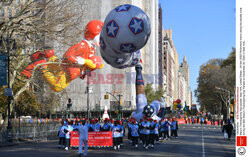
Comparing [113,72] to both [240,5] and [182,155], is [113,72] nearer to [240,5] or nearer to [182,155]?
[182,155]

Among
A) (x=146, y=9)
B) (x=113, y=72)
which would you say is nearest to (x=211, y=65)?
(x=146, y=9)

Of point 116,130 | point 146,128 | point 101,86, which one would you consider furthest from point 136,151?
point 101,86

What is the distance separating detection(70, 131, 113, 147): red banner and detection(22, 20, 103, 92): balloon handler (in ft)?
28.3

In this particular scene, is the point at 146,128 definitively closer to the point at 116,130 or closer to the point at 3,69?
the point at 116,130

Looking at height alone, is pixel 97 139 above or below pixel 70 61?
below

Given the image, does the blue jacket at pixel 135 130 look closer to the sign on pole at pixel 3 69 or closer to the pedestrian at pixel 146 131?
the pedestrian at pixel 146 131

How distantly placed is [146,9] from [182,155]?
254 feet

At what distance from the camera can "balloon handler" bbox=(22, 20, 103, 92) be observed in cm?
2867

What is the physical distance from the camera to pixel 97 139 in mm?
19594

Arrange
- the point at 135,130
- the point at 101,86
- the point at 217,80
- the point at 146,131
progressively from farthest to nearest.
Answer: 1. the point at 217,80
2. the point at 101,86
3. the point at 135,130
4. the point at 146,131

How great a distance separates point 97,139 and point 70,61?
32.1 ft

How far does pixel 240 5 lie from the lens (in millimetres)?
5863

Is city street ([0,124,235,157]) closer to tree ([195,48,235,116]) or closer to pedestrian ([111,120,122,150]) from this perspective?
pedestrian ([111,120,122,150])

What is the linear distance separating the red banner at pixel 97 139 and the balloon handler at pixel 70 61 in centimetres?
861
